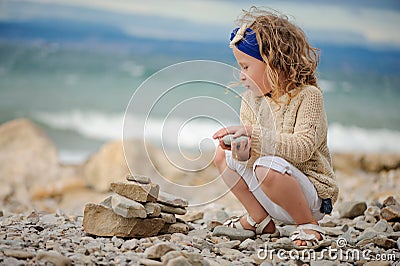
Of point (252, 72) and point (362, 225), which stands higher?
point (252, 72)

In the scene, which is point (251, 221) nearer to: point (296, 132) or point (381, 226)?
point (296, 132)

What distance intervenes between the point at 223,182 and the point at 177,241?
39cm

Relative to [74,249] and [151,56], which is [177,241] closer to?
[74,249]

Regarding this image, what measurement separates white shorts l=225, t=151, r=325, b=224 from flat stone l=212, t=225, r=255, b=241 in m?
0.13

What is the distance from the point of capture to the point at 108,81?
934 cm

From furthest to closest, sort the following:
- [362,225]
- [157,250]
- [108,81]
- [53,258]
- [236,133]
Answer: [108,81], [362,225], [236,133], [157,250], [53,258]

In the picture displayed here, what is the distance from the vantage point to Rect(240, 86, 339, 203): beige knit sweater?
7.29 feet

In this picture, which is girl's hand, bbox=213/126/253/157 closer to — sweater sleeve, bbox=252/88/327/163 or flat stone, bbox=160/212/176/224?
sweater sleeve, bbox=252/88/327/163

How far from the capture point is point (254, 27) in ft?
7.86

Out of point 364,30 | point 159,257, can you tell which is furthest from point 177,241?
point 364,30

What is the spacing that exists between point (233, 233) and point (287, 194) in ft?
1.02

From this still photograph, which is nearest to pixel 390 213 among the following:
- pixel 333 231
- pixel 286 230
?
pixel 333 231

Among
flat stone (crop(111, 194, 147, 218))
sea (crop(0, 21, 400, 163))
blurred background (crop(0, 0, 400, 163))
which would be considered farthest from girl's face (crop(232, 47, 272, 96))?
blurred background (crop(0, 0, 400, 163))

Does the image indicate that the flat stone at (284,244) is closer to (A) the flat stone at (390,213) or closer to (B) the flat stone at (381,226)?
(B) the flat stone at (381,226)
